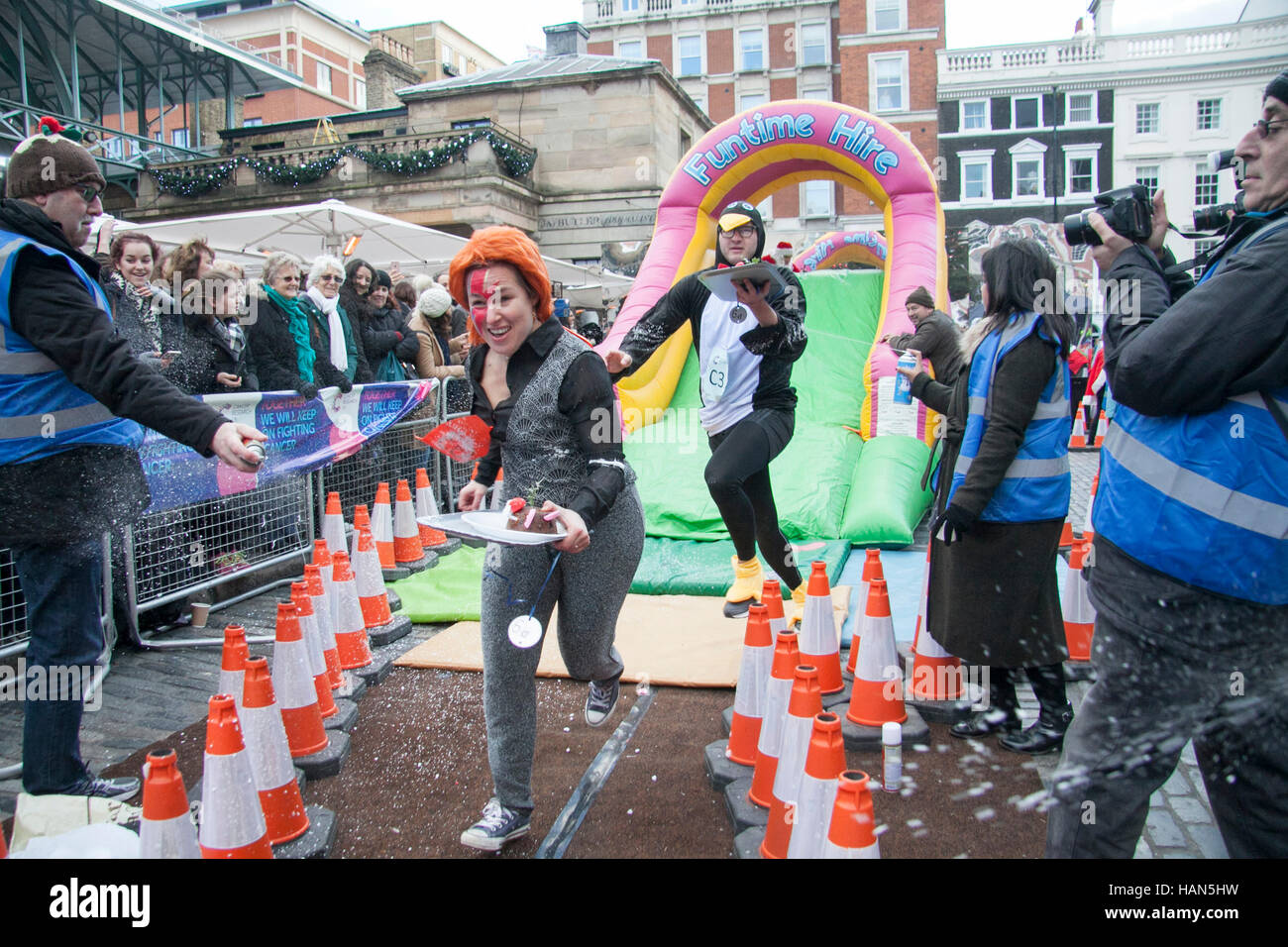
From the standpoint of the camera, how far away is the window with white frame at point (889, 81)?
139ft

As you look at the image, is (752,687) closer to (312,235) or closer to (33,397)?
(33,397)

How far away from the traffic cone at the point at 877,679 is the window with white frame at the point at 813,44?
4866 centimetres

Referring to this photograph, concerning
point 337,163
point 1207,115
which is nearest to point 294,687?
point 337,163

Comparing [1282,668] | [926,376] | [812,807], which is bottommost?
[812,807]

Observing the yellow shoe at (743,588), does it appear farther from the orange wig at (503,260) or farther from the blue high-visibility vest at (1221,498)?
the blue high-visibility vest at (1221,498)

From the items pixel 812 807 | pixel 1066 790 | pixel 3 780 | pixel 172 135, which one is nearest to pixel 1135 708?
pixel 1066 790

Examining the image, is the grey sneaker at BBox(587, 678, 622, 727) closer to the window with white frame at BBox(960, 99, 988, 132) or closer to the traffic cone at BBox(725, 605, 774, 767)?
the traffic cone at BBox(725, 605, 774, 767)

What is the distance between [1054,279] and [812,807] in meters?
2.18

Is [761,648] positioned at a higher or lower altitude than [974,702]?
higher

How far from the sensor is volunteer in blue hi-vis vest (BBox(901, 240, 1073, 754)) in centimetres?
312

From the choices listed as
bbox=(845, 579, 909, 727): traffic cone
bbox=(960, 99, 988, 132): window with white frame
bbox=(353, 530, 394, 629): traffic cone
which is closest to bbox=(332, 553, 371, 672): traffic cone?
bbox=(353, 530, 394, 629): traffic cone

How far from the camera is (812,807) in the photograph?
2.07m

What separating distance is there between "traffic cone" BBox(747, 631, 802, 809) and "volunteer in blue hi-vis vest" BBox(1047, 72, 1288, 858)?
2.75 feet

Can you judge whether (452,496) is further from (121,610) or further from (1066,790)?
(1066,790)
